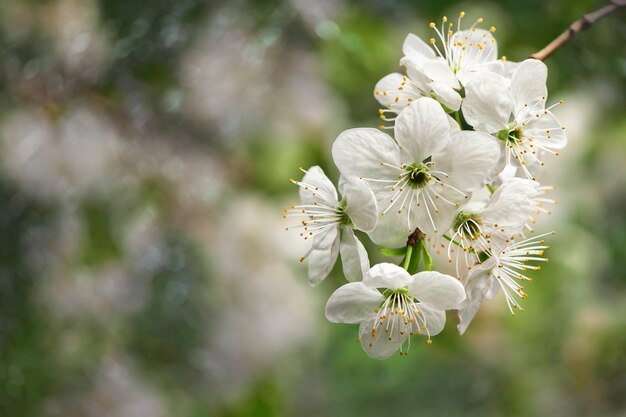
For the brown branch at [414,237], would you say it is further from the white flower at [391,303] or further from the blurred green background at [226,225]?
the blurred green background at [226,225]

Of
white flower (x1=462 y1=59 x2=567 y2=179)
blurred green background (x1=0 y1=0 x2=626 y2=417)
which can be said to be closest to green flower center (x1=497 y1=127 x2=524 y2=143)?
white flower (x1=462 y1=59 x2=567 y2=179)

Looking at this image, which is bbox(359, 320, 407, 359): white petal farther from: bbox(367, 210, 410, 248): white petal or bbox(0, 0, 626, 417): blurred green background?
bbox(0, 0, 626, 417): blurred green background

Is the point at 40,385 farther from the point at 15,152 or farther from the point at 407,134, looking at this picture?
the point at 407,134

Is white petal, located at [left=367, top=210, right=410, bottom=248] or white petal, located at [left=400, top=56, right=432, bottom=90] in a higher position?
white petal, located at [left=400, top=56, right=432, bottom=90]

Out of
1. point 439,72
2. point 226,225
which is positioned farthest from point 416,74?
point 226,225

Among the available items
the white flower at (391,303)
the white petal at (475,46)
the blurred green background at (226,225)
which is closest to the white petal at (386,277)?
the white flower at (391,303)

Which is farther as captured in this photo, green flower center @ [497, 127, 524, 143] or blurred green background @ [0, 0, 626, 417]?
blurred green background @ [0, 0, 626, 417]
